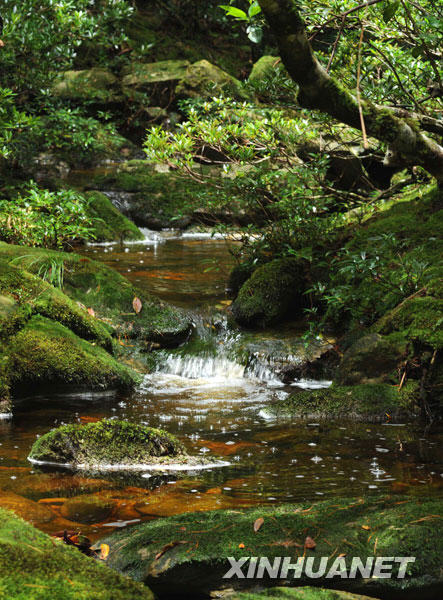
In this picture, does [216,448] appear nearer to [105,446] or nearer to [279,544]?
[105,446]

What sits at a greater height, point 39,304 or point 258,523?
point 39,304

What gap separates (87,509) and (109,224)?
1172 cm

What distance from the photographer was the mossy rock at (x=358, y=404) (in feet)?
19.6

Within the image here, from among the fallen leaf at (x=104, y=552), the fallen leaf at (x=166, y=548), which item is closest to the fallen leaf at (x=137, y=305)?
the fallen leaf at (x=104, y=552)

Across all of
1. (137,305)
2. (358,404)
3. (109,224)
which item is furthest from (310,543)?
(109,224)

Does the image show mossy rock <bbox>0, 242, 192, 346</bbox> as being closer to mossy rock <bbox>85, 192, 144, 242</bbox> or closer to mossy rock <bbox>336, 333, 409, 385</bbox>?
mossy rock <bbox>336, 333, 409, 385</bbox>

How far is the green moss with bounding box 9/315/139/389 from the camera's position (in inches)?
245

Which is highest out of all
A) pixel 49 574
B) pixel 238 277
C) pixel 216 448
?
pixel 238 277

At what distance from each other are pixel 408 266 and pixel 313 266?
6.91 ft

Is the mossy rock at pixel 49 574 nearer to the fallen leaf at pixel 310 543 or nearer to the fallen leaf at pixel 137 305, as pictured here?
the fallen leaf at pixel 310 543

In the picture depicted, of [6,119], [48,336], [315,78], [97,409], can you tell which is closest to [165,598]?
[315,78]

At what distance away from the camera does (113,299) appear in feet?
27.8

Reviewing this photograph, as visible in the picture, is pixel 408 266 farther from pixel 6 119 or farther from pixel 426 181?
pixel 6 119

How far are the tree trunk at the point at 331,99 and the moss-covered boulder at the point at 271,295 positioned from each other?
4429mm
